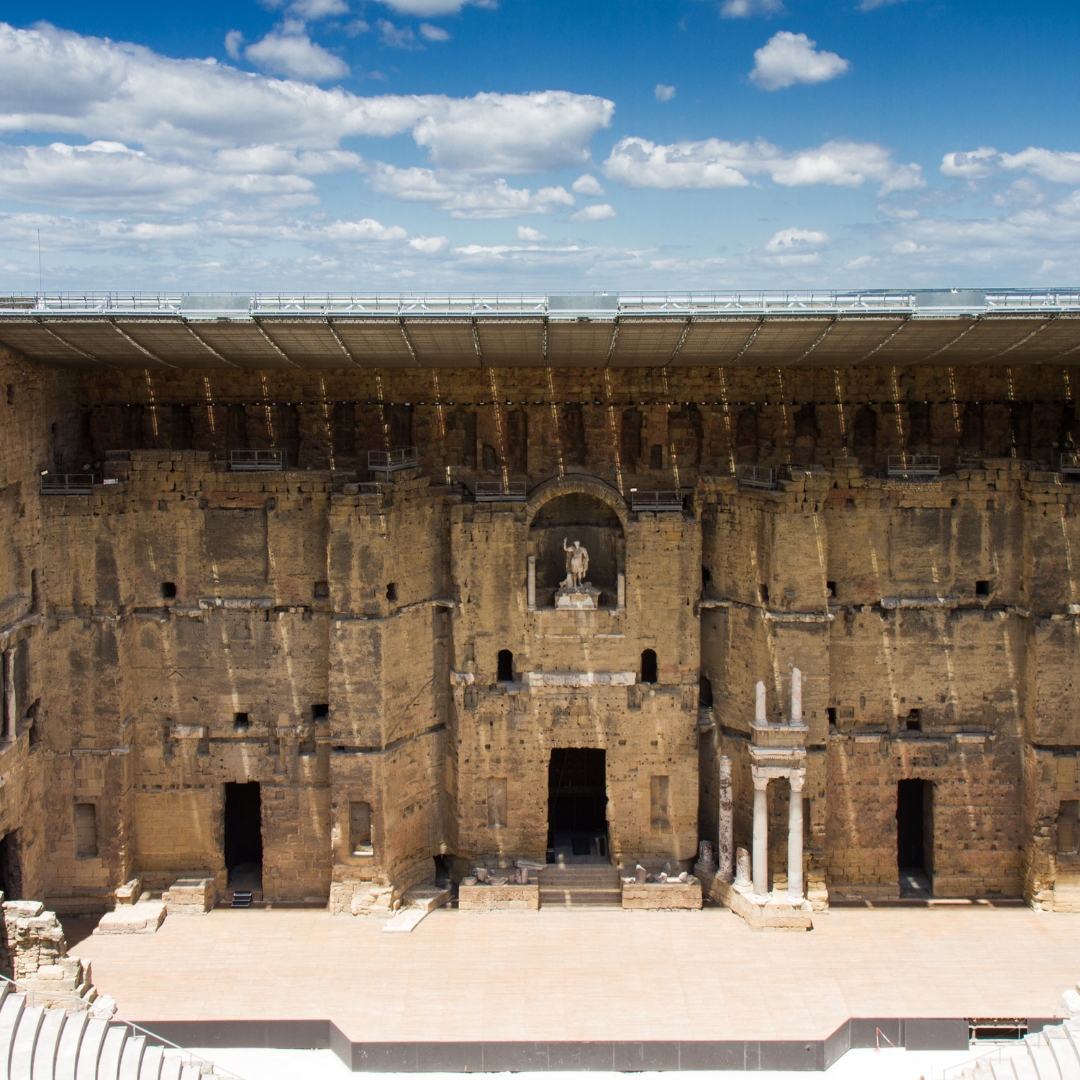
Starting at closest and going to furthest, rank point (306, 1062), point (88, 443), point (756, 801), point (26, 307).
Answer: point (306, 1062)
point (26, 307)
point (756, 801)
point (88, 443)

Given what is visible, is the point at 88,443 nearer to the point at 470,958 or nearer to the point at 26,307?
the point at 26,307

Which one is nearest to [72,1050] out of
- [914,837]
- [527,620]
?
[527,620]

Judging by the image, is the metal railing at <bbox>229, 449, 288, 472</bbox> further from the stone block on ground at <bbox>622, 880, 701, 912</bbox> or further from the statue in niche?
the stone block on ground at <bbox>622, 880, 701, 912</bbox>

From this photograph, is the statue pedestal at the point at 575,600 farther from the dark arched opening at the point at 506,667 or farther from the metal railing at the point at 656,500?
the metal railing at the point at 656,500

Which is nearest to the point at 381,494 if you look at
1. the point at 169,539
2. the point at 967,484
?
the point at 169,539

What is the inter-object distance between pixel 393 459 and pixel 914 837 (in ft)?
52.4

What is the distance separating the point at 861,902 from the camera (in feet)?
96.8

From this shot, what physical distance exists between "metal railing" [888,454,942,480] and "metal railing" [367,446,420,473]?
11.0 metres

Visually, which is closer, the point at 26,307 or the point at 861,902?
the point at 26,307

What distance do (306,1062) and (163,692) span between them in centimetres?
936

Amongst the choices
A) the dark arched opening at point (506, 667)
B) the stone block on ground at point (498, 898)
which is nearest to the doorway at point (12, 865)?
the stone block on ground at point (498, 898)

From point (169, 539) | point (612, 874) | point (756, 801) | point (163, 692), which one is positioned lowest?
point (612, 874)

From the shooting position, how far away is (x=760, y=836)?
28.4m

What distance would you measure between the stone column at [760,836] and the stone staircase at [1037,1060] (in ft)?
20.9
